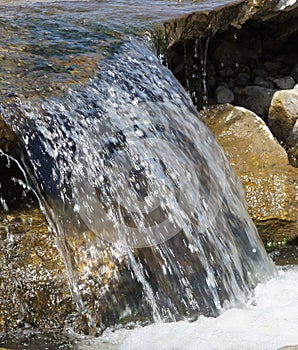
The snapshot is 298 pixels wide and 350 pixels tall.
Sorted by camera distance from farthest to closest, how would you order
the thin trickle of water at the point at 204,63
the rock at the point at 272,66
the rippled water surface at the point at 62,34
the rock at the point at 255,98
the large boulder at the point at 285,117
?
the rock at the point at 272,66
the rock at the point at 255,98
the thin trickle of water at the point at 204,63
the large boulder at the point at 285,117
the rippled water surface at the point at 62,34

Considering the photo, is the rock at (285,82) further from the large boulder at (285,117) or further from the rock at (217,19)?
the rock at (217,19)

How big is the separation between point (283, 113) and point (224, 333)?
A: 9.32 ft

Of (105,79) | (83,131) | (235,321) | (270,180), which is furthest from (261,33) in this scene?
(235,321)

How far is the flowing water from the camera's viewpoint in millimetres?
4129

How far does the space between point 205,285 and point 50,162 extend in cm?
106

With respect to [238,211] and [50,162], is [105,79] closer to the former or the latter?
[50,162]

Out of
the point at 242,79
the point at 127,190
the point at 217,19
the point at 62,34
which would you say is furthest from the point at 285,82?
the point at 127,190

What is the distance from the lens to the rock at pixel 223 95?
675 cm

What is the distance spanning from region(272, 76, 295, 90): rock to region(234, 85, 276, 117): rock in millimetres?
311

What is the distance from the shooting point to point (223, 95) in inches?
267

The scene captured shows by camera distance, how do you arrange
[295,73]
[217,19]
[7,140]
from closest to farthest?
1. [7,140]
2. [217,19]
3. [295,73]

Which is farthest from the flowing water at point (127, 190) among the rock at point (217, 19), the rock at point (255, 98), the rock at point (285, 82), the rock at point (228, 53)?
the rock at point (285, 82)

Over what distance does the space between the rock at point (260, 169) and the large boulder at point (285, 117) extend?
0.33m

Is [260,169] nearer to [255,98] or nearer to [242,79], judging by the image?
[255,98]
